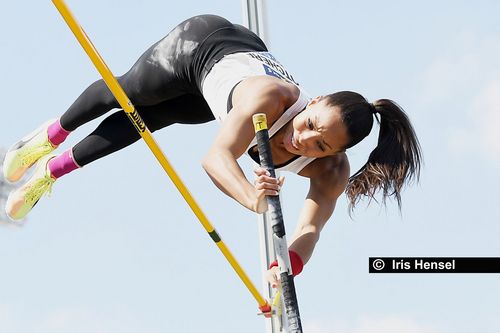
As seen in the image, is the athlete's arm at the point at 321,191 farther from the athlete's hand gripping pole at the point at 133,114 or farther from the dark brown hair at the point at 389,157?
the athlete's hand gripping pole at the point at 133,114

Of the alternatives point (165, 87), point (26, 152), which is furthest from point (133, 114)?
point (26, 152)

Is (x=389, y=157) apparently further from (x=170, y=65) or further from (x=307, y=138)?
(x=170, y=65)

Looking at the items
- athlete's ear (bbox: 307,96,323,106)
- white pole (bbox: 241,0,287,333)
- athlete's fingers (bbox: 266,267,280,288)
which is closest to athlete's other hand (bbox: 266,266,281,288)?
athlete's fingers (bbox: 266,267,280,288)

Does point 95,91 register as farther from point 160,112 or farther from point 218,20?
point 218,20

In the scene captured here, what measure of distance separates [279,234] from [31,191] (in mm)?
1278

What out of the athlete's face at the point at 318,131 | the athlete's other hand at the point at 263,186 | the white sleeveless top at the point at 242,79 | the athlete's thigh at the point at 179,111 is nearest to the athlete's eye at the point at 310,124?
the athlete's face at the point at 318,131

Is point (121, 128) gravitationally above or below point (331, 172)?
above

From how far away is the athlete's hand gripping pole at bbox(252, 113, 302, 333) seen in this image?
2.06 meters

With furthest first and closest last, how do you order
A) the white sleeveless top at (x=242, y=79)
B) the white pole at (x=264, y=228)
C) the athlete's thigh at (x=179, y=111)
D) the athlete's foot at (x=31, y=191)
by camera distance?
the white pole at (x=264, y=228) < the athlete's foot at (x=31, y=191) < the athlete's thigh at (x=179, y=111) < the white sleeveless top at (x=242, y=79)

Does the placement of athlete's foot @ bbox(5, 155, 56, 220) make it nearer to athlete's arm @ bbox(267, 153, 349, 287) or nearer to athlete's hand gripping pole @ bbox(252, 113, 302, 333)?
athlete's arm @ bbox(267, 153, 349, 287)

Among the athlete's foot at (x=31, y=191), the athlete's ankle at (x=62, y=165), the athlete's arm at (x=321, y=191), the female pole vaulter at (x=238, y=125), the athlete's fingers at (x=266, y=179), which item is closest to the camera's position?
the athlete's fingers at (x=266, y=179)

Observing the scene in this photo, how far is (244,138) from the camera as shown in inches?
85.3

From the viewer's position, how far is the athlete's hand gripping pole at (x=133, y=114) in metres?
2.21

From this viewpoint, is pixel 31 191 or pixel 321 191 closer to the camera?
pixel 321 191
